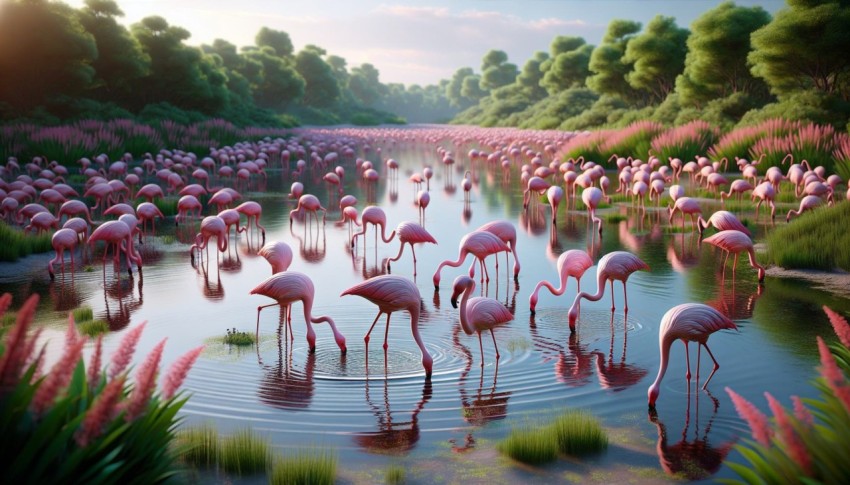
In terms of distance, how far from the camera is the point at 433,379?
21.4 feet

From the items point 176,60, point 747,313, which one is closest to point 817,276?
point 747,313

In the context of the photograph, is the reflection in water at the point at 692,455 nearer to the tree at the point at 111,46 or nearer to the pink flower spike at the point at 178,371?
the pink flower spike at the point at 178,371

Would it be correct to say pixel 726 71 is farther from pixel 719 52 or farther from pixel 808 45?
pixel 808 45

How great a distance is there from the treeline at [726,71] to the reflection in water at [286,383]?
22552mm

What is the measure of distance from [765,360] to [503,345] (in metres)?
2.27

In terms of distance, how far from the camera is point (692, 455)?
4.93 m

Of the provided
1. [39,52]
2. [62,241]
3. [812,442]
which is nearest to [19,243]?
[62,241]

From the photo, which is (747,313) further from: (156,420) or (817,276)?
(156,420)

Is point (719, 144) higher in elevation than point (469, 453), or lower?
higher

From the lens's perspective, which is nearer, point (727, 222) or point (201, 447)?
point (201, 447)

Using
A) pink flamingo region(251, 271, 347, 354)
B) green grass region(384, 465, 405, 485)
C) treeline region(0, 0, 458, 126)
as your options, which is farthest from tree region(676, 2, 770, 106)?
green grass region(384, 465, 405, 485)

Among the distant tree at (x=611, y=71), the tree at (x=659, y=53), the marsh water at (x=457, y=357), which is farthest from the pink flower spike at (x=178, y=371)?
A: the distant tree at (x=611, y=71)

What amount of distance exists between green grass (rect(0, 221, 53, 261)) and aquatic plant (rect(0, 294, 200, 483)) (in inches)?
354

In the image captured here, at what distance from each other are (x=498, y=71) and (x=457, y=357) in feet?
478
